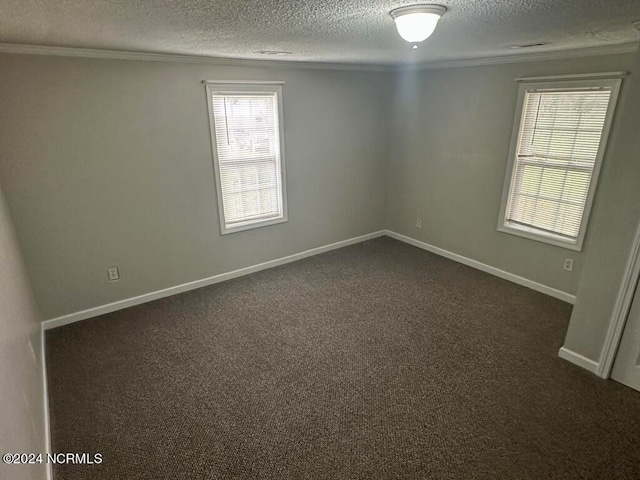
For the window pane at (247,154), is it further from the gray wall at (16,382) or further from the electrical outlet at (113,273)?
the gray wall at (16,382)

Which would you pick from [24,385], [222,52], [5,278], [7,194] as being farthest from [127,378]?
[222,52]

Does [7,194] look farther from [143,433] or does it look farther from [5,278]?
[143,433]

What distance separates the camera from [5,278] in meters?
1.83

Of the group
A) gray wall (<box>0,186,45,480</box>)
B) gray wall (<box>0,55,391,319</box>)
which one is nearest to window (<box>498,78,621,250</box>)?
gray wall (<box>0,55,391,319</box>)


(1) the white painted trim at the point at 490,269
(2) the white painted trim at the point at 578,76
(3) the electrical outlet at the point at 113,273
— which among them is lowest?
(1) the white painted trim at the point at 490,269

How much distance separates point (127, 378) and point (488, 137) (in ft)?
12.8

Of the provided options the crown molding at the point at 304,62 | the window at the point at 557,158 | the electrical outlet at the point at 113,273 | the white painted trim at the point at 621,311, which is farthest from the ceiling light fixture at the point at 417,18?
the electrical outlet at the point at 113,273

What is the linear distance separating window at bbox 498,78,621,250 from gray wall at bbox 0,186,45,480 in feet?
13.1

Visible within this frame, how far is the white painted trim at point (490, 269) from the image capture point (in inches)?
140

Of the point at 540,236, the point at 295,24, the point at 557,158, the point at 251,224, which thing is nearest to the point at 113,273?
the point at 251,224

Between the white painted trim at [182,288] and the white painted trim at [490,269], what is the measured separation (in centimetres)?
62

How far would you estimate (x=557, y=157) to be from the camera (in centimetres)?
335

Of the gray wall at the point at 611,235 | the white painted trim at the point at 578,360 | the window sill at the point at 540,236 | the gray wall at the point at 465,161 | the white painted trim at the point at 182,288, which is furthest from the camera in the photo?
the gray wall at the point at 465,161

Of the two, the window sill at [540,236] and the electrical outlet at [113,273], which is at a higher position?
the window sill at [540,236]
